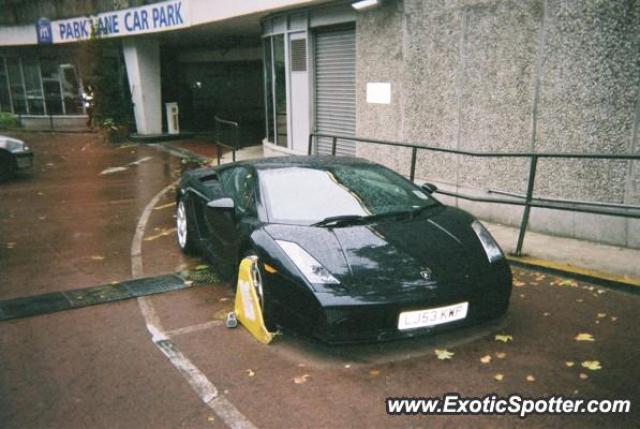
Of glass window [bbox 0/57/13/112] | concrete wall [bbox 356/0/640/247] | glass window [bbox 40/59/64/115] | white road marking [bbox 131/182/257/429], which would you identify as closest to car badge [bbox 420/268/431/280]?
white road marking [bbox 131/182/257/429]

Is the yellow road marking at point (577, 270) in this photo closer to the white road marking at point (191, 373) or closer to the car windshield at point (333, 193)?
the car windshield at point (333, 193)

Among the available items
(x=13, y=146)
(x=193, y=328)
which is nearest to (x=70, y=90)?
(x=13, y=146)

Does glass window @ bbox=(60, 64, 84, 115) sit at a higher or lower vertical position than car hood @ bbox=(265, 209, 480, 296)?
higher

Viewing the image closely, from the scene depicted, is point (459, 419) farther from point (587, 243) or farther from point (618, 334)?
point (587, 243)

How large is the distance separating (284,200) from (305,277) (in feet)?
3.77

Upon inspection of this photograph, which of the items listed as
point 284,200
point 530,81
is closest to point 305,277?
point 284,200

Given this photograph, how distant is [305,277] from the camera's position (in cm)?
412

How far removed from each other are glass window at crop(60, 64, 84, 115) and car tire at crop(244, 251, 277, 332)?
78.5 ft

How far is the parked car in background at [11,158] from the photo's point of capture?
42.5 feet

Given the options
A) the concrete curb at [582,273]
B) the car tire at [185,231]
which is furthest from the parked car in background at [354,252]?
the concrete curb at [582,273]

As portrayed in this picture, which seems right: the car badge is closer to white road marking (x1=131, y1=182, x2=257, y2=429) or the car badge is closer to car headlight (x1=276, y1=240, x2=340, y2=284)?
car headlight (x1=276, y1=240, x2=340, y2=284)

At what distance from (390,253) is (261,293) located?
43.2 inches

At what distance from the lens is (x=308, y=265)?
4211mm

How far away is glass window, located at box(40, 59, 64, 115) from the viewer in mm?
25453
